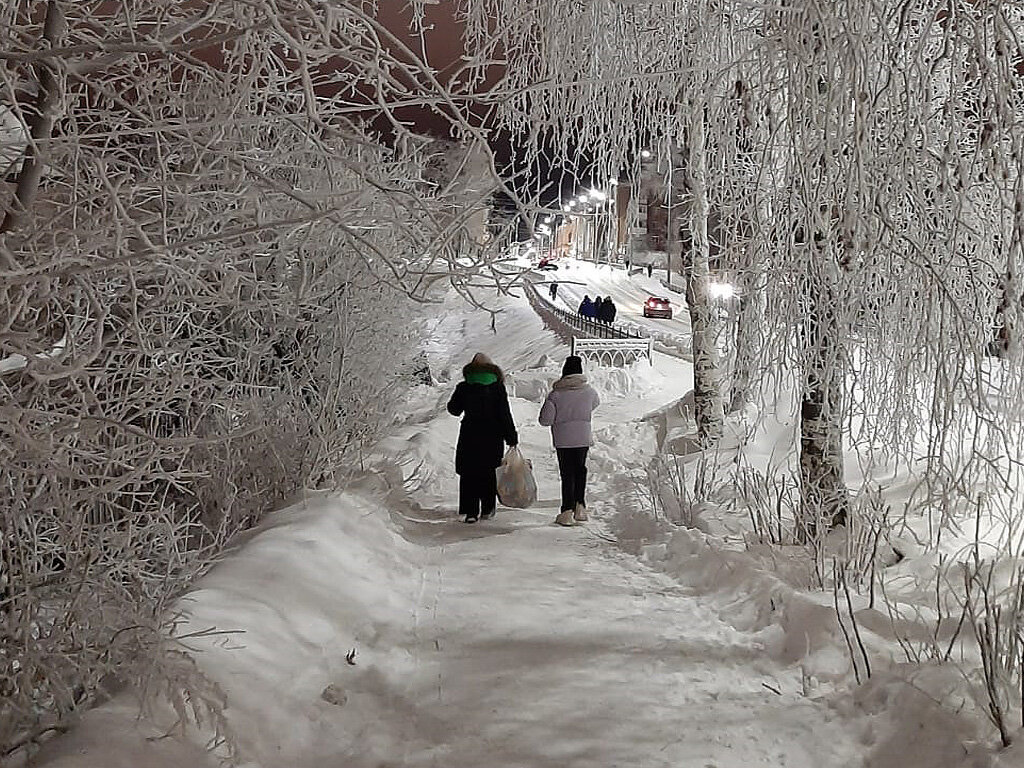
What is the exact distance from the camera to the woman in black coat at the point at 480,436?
754 cm

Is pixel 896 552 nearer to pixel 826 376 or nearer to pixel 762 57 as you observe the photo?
pixel 826 376

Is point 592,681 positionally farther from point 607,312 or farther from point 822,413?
point 607,312

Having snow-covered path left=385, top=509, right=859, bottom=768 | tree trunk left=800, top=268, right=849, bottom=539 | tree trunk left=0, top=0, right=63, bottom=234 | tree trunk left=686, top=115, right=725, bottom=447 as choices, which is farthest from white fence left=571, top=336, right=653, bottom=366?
tree trunk left=0, top=0, right=63, bottom=234

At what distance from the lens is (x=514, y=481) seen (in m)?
7.93

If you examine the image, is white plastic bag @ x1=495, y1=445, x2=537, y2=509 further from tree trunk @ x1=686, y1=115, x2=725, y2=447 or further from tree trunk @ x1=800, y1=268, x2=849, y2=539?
tree trunk @ x1=686, y1=115, x2=725, y2=447

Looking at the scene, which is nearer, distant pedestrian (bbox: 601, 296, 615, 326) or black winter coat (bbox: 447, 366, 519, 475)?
black winter coat (bbox: 447, 366, 519, 475)

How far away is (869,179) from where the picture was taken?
3.42m

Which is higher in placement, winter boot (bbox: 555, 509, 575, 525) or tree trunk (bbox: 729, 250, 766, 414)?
tree trunk (bbox: 729, 250, 766, 414)

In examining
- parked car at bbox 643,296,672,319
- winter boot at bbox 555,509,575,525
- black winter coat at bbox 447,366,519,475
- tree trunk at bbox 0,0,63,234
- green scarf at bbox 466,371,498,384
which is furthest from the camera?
parked car at bbox 643,296,672,319

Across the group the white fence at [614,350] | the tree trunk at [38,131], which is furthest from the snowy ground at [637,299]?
the tree trunk at [38,131]

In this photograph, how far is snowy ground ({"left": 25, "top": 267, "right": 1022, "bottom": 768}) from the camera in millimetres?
3529

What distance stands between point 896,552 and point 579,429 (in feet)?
8.91

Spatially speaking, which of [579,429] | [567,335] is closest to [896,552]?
[579,429]

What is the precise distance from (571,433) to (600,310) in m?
17.7
